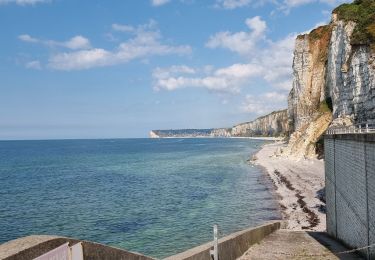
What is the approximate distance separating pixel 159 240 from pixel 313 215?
14.4 meters

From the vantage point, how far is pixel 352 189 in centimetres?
1697

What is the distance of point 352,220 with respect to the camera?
17.4 metres

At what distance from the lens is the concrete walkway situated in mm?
17117

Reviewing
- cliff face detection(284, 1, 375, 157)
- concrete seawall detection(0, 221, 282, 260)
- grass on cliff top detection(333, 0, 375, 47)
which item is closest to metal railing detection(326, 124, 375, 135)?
concrete seawall detection(0, 221, 282, 260)

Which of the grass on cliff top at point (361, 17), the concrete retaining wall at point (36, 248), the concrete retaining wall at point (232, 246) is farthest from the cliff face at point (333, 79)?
the concrete retaining wall at point (36, 248)

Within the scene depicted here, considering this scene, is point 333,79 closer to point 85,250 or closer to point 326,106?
point 326,106

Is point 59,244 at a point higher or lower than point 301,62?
lower

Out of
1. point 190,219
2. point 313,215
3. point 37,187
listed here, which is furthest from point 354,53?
point 37,187

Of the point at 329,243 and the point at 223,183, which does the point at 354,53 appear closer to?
the point at 223,183

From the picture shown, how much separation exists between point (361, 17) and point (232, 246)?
55.9 meters

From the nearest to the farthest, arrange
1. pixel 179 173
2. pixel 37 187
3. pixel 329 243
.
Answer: pixel 329 243
pixel 37 187
pixel 179 173

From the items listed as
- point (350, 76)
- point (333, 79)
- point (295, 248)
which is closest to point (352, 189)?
point (295, 248)

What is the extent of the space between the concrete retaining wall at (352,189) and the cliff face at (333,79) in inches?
896

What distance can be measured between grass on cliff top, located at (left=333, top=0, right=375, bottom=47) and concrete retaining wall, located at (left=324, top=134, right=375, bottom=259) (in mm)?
35125
